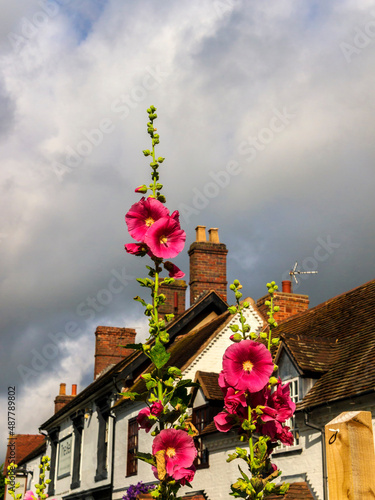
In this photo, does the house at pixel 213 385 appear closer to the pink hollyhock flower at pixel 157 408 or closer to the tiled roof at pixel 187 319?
the tiled roof at pixel 187 319

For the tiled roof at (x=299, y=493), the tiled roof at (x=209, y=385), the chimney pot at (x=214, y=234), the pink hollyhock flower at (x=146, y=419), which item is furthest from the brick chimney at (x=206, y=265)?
the pink hollyhock flower at (x=146, y=419)

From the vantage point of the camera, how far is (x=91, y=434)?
25.7 m

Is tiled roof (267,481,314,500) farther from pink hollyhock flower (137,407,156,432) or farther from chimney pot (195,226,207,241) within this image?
chimney pot (195,226,207,241)

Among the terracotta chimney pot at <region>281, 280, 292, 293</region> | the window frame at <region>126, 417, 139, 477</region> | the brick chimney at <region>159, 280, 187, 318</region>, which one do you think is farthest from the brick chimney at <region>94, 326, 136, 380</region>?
the terracotta chimney pot at <region>281, 280, 292, 293</region>

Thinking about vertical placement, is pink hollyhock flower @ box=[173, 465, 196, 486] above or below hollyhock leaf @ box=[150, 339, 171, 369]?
below

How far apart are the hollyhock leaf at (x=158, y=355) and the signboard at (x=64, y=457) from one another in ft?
88.5

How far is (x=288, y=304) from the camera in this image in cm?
2111

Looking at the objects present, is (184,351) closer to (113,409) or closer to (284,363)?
(113,409)

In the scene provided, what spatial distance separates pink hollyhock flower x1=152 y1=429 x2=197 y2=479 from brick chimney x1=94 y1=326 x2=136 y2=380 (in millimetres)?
26902

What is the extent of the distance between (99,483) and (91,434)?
8.06ft

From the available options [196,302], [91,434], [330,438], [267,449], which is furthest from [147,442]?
[330,438]

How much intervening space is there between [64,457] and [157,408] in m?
28.5

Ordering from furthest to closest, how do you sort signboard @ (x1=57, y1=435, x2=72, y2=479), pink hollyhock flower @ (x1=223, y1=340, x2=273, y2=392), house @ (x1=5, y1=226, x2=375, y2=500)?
signboard @ (x1=57, y1=435, x2=72, y2=479)
house @ (x1=5, y1=226, x2=375, y2=500)
pink hollyhock flower @ (x1=223, y1=340, x2=273, y2=392)

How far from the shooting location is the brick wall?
68.6 ft
